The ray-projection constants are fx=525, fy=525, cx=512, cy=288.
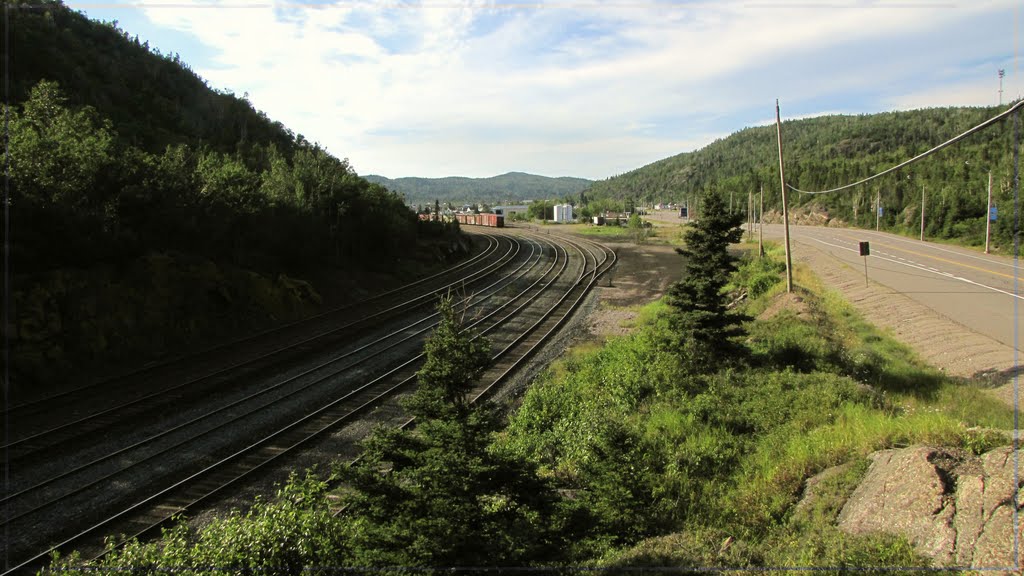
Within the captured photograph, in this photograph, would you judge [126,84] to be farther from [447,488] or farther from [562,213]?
[562,213]

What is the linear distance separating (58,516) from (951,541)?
13.0 metres

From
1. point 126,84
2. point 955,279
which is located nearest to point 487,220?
point 126,84

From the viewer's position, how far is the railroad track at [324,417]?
9102 mm

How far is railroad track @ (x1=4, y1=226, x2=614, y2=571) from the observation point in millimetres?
9102

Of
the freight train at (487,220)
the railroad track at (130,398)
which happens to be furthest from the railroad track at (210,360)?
the freight train at (487,220)

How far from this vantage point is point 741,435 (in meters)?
11.0

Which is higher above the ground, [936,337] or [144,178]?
[144,178]

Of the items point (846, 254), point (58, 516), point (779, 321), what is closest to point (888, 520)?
point (58, 516)

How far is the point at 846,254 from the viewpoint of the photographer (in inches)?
1572

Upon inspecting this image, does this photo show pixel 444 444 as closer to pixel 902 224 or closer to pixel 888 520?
pixel 888 520

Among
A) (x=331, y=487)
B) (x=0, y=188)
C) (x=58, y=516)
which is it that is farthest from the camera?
(x=0, y=188)

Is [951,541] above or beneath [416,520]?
beneath

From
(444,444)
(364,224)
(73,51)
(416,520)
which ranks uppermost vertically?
(73,51)

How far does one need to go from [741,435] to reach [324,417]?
10.0 meters
